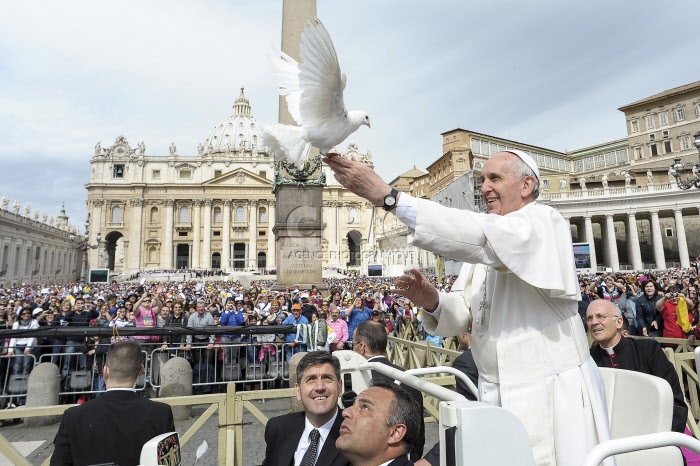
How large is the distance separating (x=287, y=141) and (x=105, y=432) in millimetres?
2004

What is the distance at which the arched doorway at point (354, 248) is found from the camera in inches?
3118

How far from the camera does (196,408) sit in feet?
20.5

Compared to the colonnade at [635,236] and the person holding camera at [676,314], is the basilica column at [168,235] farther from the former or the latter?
the person holding camera at [676,314]

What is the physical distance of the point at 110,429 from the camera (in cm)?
238

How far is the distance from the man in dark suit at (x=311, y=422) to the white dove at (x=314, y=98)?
138 cm

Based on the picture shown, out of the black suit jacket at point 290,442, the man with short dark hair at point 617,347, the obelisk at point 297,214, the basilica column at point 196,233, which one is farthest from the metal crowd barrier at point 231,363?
the basilica column at point 196,233

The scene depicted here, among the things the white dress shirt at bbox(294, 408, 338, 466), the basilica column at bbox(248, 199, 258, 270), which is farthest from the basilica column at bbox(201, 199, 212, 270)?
the white dress shirt at bbox(294, 408, 338, 466)

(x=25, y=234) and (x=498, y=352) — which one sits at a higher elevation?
(x=25, y=234)

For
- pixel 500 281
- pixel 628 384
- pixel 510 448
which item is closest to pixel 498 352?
pixel 500 281

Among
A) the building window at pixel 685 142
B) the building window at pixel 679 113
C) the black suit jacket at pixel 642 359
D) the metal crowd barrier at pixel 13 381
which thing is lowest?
the metal crowd barrier at pixel 13 381

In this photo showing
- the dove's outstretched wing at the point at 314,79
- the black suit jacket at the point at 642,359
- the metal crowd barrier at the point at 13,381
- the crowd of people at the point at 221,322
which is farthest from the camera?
the crowd of people at the point at 221,322

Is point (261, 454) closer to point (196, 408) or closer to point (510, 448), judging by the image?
point (196, 408)

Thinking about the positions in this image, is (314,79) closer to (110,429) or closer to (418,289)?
(418,289)

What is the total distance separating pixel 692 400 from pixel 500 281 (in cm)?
573
